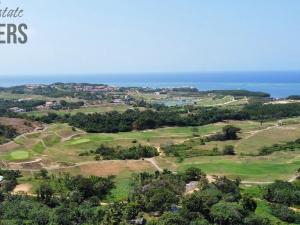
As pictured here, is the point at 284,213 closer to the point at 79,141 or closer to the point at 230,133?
the point at 230,133

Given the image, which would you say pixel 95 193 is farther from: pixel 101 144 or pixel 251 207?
pixel 101 144

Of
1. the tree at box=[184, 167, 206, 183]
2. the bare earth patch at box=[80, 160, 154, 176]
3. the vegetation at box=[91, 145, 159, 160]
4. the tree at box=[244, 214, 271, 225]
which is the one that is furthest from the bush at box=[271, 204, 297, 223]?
the vegetation at box=[91, 145, 159, 160]

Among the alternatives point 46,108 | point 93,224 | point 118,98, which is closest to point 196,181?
point 93,224

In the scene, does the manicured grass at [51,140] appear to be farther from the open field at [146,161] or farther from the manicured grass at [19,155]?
the manicured grass at [19,155]

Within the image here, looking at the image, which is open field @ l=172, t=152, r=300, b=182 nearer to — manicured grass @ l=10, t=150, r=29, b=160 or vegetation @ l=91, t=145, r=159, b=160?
vegetation @ l=91, t=145, r=159, b=160

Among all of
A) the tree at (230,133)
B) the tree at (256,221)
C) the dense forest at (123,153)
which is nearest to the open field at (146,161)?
the tree at (230,133)

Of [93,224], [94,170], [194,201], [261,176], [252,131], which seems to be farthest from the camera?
[252,131]

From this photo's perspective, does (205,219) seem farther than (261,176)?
No

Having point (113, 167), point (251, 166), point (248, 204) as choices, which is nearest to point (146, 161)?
point (113, 167)
